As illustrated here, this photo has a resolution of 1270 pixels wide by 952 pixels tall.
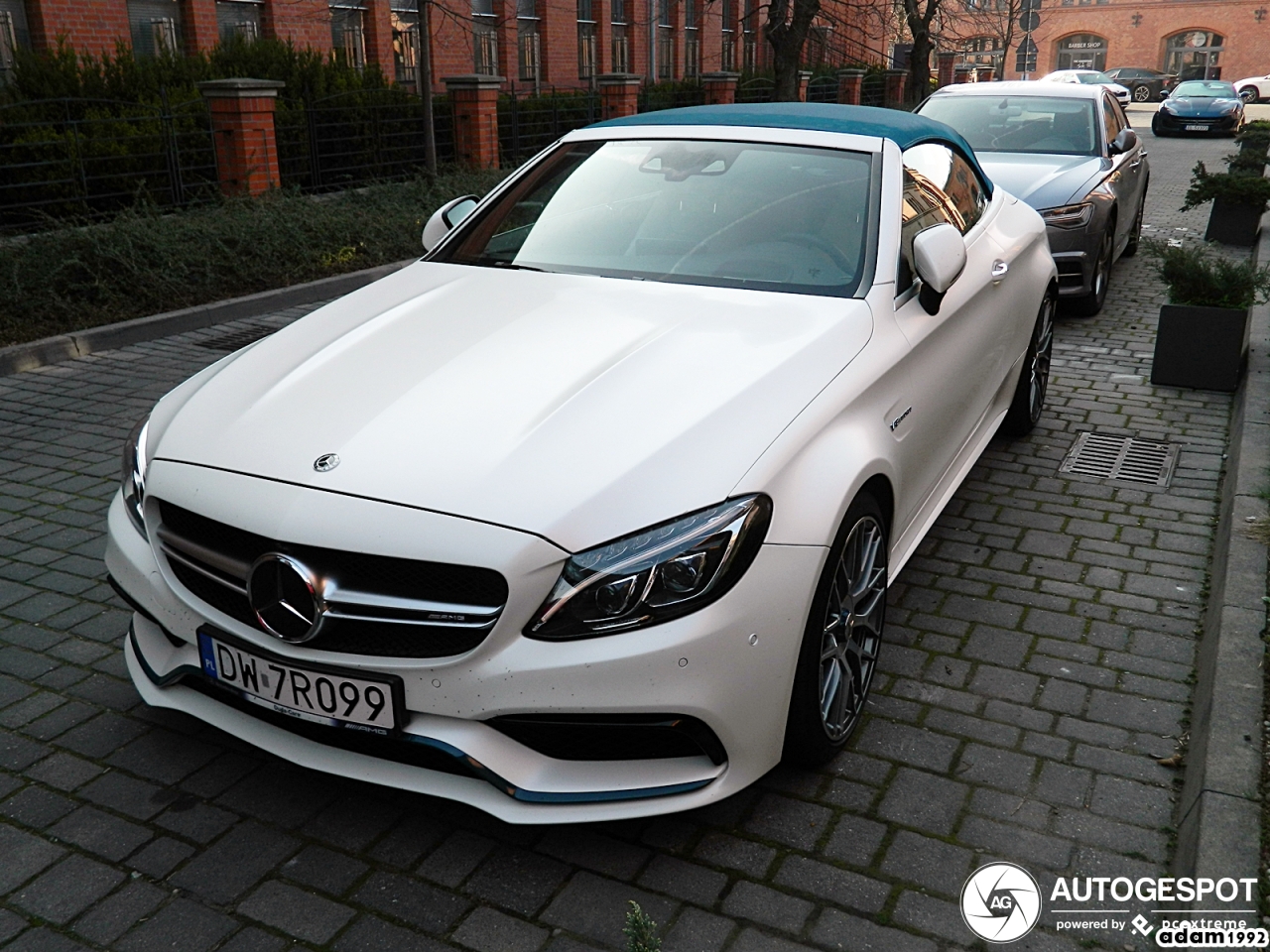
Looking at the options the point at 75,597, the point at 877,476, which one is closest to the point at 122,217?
the point at 75,597

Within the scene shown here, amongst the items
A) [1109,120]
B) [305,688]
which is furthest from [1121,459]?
[1109,120]

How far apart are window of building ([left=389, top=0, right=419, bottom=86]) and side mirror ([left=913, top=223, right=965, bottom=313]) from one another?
1992 cm

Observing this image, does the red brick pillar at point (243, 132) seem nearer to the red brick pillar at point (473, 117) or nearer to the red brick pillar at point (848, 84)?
the red brick pillar at point (473, 117)

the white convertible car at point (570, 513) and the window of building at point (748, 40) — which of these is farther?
the window of building at point (748, 40)

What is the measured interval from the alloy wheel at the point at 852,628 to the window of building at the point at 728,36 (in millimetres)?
32877

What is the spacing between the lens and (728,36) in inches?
1362

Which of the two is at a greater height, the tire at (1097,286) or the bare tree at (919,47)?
the bare tree at (919,47)

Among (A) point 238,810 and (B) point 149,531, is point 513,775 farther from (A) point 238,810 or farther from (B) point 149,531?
(B) point 149,531

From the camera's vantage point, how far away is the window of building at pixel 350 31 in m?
20.8

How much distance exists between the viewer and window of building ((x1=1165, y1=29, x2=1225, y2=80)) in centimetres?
7512

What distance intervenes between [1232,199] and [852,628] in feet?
32.5

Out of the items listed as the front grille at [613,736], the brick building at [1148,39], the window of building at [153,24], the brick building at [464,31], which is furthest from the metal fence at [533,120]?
the brick building at [1148,39]

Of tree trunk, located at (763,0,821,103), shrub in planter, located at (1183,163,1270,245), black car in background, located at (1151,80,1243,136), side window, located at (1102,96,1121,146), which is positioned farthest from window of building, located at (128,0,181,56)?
black car in background, located at (1151,80,1243,136)

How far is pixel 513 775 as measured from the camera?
8.94 ft
